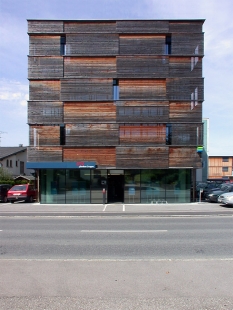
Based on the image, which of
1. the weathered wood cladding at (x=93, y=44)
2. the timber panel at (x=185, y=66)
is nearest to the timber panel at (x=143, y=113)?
the timber panel at (x=185, y=66)

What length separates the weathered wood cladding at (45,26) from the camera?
24.4m

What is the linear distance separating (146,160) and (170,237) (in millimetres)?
14088

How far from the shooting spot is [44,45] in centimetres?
2458

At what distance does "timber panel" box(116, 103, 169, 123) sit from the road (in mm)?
14009

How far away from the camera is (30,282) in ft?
18.1

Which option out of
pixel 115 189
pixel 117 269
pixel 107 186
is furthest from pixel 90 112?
pixel 117 269

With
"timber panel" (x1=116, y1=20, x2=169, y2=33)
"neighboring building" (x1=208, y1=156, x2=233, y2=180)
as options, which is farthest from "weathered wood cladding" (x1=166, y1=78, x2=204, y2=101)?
"neighboring building" (x1=208, y1=156, x2=233, y2=180)

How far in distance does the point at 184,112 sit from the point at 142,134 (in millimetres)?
3752

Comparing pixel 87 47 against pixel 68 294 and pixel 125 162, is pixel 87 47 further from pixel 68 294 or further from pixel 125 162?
pixel 68 294

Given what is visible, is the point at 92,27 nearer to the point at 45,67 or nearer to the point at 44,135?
the point at 45,67

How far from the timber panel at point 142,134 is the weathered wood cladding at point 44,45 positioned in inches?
323

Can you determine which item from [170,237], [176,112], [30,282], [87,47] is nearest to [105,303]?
[30,282]

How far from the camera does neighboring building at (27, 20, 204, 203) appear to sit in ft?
78.1

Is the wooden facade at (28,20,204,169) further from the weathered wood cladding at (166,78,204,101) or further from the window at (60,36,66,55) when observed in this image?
the window at (60,36,66,55)
